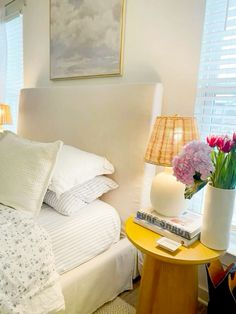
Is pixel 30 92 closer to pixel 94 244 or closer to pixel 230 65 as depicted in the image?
pixel 94 244

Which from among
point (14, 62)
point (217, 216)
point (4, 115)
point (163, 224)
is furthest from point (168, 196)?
point (14, 62)

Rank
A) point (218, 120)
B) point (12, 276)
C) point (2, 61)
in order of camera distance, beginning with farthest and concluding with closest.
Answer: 1. point (2, 61)
2. point (218, 120)
3. point (12, 276)

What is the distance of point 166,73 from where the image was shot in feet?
4.48

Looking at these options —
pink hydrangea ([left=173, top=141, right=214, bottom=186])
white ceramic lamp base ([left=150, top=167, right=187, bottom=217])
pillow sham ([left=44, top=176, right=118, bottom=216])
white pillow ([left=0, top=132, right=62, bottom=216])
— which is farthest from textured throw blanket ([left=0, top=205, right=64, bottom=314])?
pink hydrangea ([left=173, top=141, right=214, bottom=186])

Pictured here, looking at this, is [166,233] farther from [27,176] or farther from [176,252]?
[27,176]

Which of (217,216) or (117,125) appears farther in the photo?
(117,125)

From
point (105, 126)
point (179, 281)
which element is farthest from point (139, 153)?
point (179, 281)

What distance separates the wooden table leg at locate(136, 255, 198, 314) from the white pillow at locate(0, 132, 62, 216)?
2.09 ft

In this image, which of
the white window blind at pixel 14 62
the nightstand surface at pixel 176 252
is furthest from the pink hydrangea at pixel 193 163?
the white window blind at pixel 14 62

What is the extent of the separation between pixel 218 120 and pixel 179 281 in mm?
814

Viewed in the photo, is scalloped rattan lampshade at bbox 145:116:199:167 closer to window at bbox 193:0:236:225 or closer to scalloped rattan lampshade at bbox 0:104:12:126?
window at bbox 193:0:236:225

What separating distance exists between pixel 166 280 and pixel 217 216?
0.37 m

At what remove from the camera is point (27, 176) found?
1153 millimetres

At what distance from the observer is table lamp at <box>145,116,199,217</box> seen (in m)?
1.08
